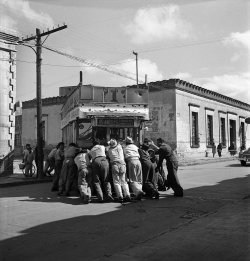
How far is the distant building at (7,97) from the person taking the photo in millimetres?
17188

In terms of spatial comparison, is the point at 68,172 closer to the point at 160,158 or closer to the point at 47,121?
the point at 160,158

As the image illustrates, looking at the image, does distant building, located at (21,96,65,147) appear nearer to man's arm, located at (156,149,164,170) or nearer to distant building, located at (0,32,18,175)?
distant building, located at (0,32,18,175)

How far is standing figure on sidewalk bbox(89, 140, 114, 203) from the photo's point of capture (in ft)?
32.0

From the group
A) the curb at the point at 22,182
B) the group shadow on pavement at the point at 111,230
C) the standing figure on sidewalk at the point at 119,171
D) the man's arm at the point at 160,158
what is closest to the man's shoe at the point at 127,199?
A: the standing figure on sidewalk at the point at 119,171

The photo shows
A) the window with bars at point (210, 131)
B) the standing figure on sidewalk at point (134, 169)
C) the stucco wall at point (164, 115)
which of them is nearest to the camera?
the standing figure on sidewalk at point (134, 169)

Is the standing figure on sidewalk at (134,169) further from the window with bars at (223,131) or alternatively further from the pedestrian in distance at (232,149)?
the window with bars at (223,131)

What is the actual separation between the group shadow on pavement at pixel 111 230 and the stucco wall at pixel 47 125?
28.2 m

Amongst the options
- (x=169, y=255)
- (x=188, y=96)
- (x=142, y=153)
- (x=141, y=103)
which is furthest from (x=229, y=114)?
(x=169, y=255)

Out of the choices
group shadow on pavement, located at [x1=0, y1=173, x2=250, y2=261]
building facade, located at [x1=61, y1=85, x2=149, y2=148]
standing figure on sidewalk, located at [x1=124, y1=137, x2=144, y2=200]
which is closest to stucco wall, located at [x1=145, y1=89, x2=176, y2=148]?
building facade, located at [x1=61, y1=85, x2=149, y2=148]

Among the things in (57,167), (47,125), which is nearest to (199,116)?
(47,125)

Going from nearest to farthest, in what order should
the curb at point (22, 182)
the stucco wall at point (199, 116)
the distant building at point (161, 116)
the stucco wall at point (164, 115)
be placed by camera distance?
the distant building at point (161, 116), the curb at point (22, 182), the stucco wall at point (164, 115), the stucco wall at point (199, 116)

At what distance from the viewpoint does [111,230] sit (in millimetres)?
6609

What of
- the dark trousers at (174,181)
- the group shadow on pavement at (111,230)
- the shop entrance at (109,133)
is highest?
the shop entrance at (109,133)

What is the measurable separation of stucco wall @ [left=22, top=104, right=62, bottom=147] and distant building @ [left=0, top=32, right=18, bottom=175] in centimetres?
1991
